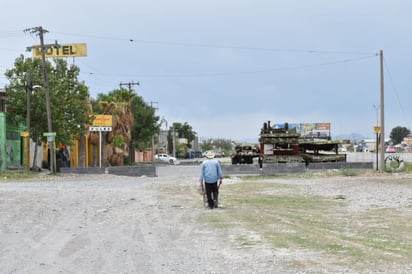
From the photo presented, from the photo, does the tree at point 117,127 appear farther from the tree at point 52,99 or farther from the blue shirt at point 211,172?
the blue shirt at point 211,172

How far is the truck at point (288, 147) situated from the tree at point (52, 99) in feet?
46.1

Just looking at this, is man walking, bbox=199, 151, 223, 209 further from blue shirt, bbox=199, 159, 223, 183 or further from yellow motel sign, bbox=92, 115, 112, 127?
yellow motel sign, bbox=92, 115, 112, 127

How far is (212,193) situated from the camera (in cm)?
1823

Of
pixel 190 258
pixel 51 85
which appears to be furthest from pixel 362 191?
pixel 51 85

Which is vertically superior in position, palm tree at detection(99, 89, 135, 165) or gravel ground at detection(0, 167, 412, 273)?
palm tree at detection(99, 89, 135, 165)

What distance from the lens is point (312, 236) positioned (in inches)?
479

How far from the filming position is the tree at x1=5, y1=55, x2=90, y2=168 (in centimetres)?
4662

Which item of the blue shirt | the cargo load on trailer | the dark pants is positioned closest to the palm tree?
the cargo load on trailer

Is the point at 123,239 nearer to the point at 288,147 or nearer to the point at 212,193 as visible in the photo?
the point at 212,193

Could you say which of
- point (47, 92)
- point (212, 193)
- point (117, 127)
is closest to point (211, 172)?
point (212, 193)

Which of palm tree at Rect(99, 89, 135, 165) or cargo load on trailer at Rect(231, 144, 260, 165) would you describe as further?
palm tree at Rect(99, 89, 135, 165)

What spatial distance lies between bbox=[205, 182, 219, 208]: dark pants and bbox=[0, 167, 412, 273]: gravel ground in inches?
18.7

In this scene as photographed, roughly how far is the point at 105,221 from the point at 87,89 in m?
36.3

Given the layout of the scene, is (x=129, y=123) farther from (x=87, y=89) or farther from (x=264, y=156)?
(x=264, y=156)
